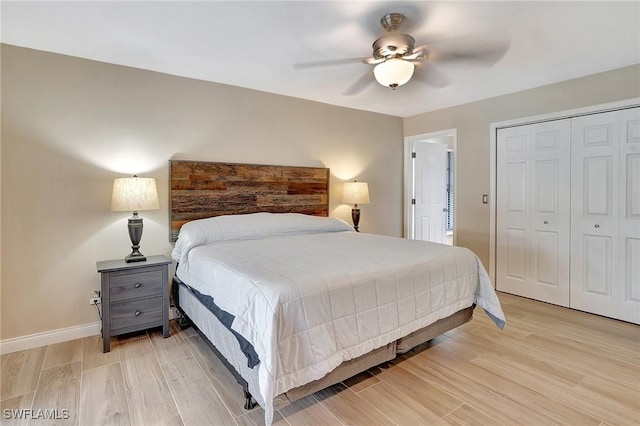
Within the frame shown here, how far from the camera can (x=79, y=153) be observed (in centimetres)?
271

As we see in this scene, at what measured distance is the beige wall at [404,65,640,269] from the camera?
10.6 ft

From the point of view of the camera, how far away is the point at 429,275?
2.21 meters

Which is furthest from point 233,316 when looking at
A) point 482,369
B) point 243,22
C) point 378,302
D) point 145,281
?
point 243,22

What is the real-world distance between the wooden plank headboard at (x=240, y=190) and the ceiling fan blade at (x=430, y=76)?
1.54m

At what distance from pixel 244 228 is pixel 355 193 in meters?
1.68

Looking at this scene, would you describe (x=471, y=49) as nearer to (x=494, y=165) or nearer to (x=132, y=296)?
(x=494, y=165)

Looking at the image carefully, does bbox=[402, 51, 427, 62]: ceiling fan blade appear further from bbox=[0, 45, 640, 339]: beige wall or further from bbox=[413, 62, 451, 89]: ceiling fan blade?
bbox=[0, 45, 640, 339]: beige wall

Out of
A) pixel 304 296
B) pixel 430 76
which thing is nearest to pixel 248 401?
pixel 304 296

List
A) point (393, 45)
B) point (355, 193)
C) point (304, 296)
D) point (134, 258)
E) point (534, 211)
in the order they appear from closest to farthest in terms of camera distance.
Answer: point (304, 296), point (393, 45), point (134, 258), point (534, 211), point (355, 193)

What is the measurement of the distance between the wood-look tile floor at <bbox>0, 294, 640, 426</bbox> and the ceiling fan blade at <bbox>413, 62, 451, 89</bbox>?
2323 mm

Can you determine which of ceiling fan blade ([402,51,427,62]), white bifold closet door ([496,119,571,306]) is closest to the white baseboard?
ceiling fan blade ([402,51,427,62])

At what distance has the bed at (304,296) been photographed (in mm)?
1572

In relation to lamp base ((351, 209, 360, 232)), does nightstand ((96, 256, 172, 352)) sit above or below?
below

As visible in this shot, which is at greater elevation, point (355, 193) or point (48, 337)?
point (355, 193)
